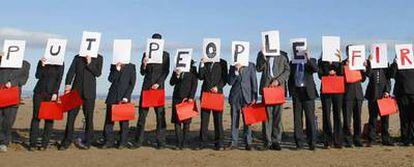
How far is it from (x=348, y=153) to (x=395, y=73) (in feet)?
8.79

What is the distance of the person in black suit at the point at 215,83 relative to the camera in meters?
12.6

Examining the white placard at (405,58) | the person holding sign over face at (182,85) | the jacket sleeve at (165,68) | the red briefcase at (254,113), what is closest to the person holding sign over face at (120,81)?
the jacket sleeve at (165,68)

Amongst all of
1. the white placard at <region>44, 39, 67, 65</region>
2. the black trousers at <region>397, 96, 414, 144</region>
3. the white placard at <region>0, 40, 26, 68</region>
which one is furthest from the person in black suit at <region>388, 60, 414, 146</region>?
the white placard at <region>0, 40, 26, 68</region>

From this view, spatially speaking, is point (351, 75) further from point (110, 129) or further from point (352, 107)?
point (110, 129)

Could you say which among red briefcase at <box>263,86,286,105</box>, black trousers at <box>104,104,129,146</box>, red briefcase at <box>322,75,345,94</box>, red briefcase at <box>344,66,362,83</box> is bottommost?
black trousers at <box>104,104,129,146</box>

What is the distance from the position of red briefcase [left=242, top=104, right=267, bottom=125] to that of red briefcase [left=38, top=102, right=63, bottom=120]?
421cm

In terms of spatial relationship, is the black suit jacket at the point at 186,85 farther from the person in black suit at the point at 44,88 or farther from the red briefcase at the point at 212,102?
the person in black suit at the point at 44,88

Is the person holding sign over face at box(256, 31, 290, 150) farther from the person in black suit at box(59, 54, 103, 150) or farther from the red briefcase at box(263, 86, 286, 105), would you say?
the person in black suit at box(59, 54, 103, 150)

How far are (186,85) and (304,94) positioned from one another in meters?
2.72

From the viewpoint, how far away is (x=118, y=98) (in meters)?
12.8

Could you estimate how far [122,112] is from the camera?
12727 millimetres

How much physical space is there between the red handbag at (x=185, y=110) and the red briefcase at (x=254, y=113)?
1.19 metres

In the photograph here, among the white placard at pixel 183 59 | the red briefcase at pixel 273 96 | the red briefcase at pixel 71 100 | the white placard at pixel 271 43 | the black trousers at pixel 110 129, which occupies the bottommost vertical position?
the black trousers at pixel 110 129

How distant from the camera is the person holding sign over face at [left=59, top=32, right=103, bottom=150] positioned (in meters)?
12.4
